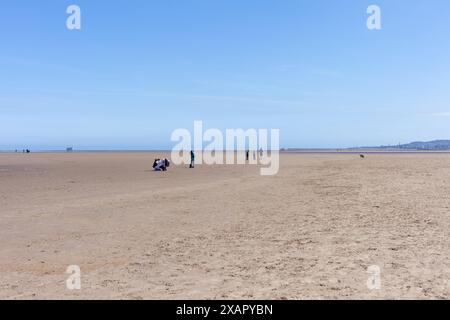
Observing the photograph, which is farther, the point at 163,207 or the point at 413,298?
the point at 163,207

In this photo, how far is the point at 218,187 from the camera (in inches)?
928

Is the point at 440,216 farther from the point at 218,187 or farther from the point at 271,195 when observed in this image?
the point at 218,187

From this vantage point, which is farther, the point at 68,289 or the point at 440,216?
the point at 440,216

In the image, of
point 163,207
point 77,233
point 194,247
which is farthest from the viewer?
point 163,207

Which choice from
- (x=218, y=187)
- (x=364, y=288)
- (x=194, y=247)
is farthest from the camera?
(x=218, y=187)

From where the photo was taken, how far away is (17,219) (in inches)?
523

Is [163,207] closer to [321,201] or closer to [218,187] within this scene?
[321,201]
